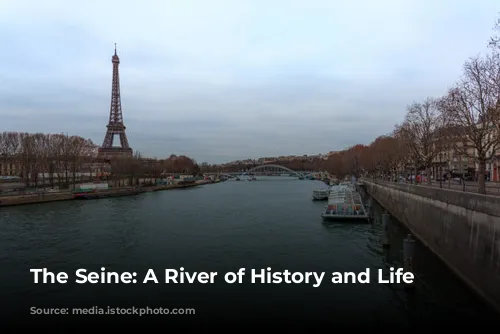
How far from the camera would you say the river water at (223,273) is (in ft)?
30.9

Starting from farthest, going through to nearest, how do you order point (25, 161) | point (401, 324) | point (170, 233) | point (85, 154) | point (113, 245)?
1. point (85, 154)
2. point (25, 161)
3. point (170, 233)
4. point (113, 245)
5. point (401, 324)

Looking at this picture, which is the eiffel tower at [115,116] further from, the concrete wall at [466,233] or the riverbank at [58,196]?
the concrete wall at [466,233]

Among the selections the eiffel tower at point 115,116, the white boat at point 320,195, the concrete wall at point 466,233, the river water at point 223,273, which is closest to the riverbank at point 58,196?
the river water at point 223,273

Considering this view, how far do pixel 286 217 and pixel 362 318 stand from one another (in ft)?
63.5

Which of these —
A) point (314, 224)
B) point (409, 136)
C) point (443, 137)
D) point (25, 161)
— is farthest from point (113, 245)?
point (25, 161)

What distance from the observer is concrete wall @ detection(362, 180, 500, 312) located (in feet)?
31.9

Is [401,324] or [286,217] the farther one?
[286,217]

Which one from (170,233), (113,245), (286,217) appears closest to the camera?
(113,245)

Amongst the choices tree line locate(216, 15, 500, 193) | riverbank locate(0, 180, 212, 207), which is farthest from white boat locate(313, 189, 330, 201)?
riverbank locate(0, 180, 212, 207)

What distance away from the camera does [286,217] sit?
28.6 meters

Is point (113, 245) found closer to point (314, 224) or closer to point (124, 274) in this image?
point (124, 274)

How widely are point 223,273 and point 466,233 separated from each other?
308 inches

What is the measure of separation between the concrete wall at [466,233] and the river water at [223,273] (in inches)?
17.2

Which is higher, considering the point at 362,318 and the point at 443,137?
the point at 443,137
